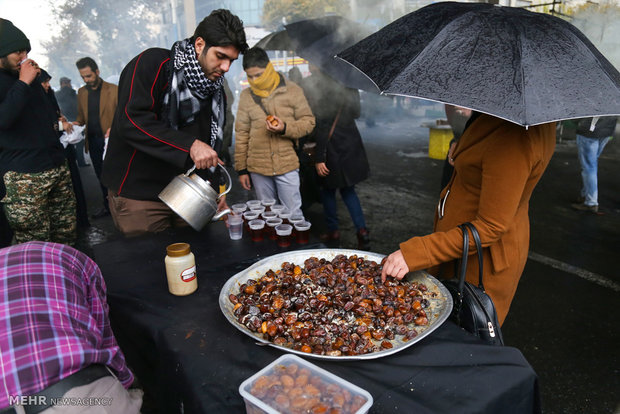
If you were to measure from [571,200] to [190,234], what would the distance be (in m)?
5.76

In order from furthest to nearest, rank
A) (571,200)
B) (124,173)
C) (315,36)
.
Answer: (571,200) → (315,36) → (124,173)

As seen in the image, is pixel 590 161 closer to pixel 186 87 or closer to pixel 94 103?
pixel 186 87

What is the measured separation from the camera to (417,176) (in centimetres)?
719

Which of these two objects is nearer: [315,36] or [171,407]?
[171,407]

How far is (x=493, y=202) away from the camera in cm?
148

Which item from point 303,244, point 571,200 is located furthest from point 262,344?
point 571,200

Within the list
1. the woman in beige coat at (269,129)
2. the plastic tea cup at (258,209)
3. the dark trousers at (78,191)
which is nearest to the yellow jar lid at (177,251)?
the plastic tea cup at (258,209)

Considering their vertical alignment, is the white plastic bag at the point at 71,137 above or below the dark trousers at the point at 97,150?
above

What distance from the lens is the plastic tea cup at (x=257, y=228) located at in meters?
2.12

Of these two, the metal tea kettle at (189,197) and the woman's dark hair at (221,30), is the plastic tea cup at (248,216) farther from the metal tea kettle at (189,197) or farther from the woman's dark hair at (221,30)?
the woman's dark hair at (221,30)

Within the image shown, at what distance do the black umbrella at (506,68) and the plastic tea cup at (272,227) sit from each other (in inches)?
38.6

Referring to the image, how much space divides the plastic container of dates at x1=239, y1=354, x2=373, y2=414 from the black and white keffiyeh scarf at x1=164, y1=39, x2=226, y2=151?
173 centimetres

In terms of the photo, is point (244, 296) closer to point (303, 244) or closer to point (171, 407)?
point (171, 407)

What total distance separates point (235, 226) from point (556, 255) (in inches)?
141
